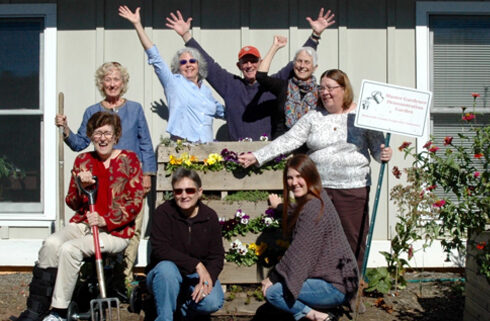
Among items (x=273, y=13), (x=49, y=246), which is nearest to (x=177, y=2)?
(x=273, y=13)

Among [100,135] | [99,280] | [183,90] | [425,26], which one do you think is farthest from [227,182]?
[425,26]

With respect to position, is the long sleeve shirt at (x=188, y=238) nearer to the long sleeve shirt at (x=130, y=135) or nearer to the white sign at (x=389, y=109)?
the long sleeve shirt at (x=130, y=135)

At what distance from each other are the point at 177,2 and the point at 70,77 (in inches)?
50.7

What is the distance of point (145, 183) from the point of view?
5.50 meters

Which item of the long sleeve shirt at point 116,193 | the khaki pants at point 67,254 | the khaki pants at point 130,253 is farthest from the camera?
the khaki pants at point 130,253

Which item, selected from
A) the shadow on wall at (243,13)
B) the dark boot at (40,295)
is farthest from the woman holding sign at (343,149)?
the dark boot at (40,295)

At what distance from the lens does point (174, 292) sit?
4340 millimetres

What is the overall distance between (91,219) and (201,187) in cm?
85

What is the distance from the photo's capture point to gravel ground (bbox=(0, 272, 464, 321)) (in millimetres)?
4941

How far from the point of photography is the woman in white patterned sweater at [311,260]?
13.9 feet

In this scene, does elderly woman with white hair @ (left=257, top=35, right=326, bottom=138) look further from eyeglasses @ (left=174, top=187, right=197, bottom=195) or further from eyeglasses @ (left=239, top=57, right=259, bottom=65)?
Answer: eyeglasses @ (left=174, top=187, right=197, bottom=195)

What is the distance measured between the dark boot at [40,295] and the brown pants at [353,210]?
213cm

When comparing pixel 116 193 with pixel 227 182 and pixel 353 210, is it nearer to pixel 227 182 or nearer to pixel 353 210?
pixel 227 182

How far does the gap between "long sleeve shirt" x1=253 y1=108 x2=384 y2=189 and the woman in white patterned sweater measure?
55 centimetres
